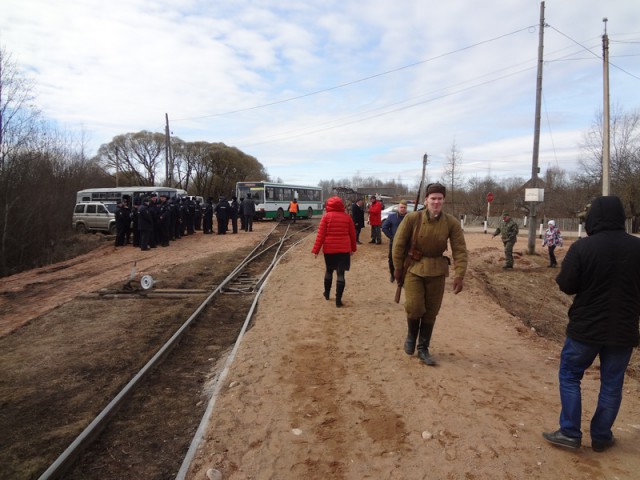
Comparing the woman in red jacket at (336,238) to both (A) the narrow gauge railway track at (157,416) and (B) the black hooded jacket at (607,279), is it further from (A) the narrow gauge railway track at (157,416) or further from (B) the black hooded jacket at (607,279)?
(B) the black hooded jacket at (607,279)

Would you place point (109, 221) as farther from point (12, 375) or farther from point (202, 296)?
point (12, 375)

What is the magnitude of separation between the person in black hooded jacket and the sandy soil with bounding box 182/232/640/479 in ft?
0.82

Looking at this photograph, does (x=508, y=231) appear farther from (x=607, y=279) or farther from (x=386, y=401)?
(x=607, y=279)

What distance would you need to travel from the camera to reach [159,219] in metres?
17.0

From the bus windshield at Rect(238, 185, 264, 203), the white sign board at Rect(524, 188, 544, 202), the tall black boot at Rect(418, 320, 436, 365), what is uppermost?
the bus windshield at Rect(238, 185, 264, 203)

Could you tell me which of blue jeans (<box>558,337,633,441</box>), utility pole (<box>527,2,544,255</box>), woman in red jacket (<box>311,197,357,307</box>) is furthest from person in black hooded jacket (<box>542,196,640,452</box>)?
utility pole (<box>527,2,544,255</box>)

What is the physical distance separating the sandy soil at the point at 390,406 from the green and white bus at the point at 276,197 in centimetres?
2242

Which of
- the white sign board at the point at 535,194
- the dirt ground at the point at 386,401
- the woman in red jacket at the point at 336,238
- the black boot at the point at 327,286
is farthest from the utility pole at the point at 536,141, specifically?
the woman in red jacket at the point at 336,238

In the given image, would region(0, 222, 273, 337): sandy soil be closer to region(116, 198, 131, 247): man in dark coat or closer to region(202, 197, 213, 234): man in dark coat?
region(116, 198, 131, 247): man in dark coat

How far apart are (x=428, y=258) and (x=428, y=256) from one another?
24mm

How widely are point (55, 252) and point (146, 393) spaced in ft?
64.2

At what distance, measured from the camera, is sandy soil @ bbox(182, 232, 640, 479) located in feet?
9.96

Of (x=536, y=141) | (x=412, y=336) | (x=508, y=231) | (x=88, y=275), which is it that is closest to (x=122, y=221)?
(x=88, y=275)

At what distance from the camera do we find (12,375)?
4973 millimetres
